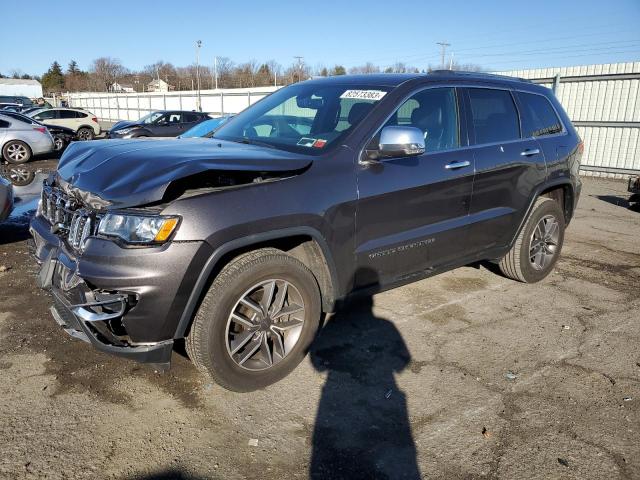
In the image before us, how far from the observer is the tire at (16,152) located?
14100mm

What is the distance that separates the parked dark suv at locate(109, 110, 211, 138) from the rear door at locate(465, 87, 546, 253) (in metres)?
15.1

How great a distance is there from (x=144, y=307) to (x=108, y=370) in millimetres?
1034

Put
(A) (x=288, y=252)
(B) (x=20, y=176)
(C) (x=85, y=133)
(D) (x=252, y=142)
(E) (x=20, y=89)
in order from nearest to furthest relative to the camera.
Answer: (A) (x=288, y=252) → (D) (x=252, y=142) → (B) (x=20, y=176) → (C) (x=85, y=133) → (E) (x=20, y=89)

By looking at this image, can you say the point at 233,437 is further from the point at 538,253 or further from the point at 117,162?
the point at 538,253

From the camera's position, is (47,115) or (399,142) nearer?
(399,142)

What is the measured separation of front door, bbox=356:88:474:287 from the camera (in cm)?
338

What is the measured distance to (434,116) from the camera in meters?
3.90

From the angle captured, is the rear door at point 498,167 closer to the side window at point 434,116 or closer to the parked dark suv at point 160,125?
the side window at point 434,116

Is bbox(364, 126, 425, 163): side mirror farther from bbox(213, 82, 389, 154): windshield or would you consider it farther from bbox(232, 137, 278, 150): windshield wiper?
bbox(232, 137, 278, 150): windshield wiper

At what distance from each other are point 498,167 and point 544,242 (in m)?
1.32

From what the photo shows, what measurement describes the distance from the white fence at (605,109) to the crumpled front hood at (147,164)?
12.7 metres

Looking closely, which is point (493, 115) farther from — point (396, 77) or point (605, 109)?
point (605, 109)

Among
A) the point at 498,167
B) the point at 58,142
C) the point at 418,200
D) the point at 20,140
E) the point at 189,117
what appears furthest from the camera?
the point at 189,117

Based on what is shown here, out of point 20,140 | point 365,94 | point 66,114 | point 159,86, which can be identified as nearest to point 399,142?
point 365,94
